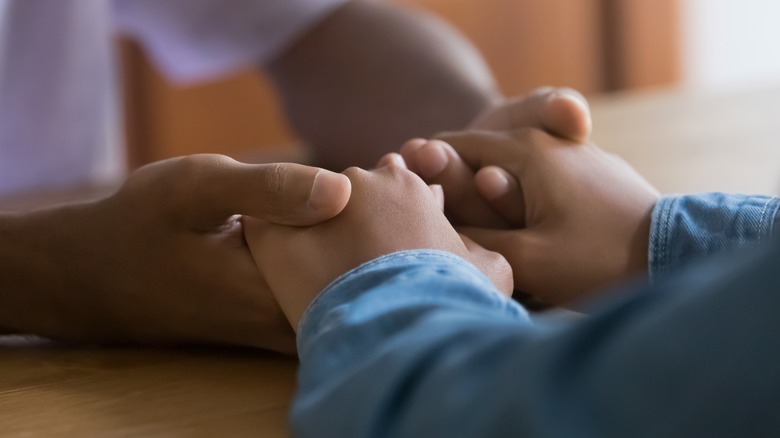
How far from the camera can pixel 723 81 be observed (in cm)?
Result: 262

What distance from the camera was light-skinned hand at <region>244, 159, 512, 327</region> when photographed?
0.40m

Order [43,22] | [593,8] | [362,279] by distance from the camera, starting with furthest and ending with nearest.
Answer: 1. [593,8]
2. [43,22]
3. [362,279]

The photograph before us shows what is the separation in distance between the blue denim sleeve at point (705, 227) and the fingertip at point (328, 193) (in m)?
0.18

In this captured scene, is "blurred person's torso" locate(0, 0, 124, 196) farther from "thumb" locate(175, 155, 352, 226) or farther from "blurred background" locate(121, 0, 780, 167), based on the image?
"blurred background" locate(121, 0, 780, 167)

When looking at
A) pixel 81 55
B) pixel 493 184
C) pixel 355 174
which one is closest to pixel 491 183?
pixel 493 184

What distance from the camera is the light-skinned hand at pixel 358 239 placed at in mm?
404

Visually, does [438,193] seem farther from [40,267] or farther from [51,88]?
[51,88]

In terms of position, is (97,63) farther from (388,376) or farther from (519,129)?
(388,376)

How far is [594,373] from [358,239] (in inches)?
7.4

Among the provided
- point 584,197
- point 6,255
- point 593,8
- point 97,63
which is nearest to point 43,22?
point 97,63

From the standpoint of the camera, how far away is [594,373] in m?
0.24

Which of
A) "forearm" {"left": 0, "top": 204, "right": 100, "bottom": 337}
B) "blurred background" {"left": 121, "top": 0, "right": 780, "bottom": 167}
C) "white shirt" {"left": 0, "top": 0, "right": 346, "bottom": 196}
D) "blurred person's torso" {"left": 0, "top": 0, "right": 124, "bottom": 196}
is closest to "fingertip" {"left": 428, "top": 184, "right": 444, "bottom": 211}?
"forearm" {"left": 0, "top": 204, "right": 100, "bottom": 337}

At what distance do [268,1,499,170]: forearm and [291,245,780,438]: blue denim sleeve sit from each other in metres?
0.58

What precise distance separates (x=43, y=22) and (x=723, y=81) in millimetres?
2052
